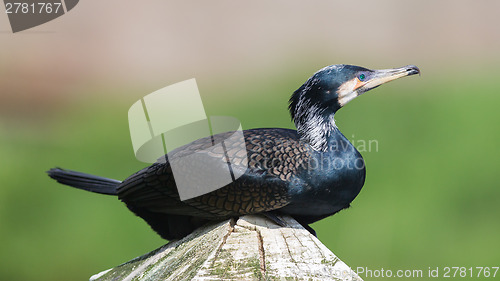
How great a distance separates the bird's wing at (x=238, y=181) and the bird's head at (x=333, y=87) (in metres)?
0.27

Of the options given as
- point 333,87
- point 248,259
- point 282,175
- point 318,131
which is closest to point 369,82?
point 333,87

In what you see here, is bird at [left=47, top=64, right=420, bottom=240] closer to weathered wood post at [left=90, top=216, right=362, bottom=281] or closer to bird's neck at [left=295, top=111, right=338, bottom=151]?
bird's neck at [left=295, top=111, right=338, bottom=151]

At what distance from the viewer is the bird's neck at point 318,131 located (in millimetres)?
4445

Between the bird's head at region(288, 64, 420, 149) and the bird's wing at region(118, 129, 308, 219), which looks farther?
the bird's head at region(288, 64, 420, 149)

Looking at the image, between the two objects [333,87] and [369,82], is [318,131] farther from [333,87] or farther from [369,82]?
[369,82]

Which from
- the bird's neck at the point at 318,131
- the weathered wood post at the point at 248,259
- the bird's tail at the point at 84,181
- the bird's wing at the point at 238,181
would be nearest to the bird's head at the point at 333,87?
the bird's neck at the point at 318,131

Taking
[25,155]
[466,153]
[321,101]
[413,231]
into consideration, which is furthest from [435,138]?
[25,155]

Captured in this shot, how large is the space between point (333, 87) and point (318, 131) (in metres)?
0.30

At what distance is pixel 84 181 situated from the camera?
4.77 metres

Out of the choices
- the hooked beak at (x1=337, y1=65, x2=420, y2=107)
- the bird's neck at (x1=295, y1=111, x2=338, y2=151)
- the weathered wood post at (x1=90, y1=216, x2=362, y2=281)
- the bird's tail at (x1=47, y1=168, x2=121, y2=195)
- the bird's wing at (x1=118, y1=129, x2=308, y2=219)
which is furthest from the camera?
the bird's tail at (x1=47, y1=168, x2=121, y2=195)

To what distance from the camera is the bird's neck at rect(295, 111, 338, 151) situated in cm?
445

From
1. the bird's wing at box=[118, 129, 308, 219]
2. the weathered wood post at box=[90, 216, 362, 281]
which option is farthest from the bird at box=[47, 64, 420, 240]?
the weathered wood post at box=[90, 216, 362, 281]

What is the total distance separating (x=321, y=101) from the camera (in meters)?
4.66

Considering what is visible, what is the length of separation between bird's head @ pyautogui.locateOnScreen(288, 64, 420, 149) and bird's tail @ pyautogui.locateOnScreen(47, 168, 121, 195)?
133 cm
